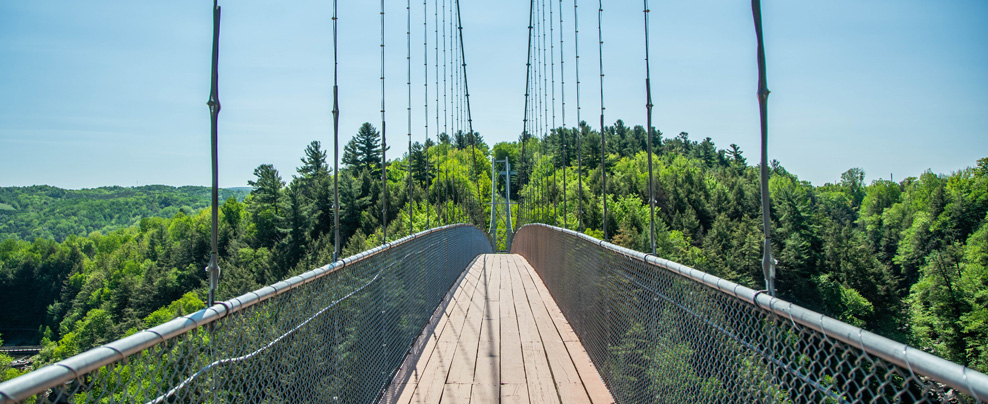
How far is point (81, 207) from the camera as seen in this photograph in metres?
129

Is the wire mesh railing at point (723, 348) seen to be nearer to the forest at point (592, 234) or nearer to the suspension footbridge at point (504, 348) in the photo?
the suspension footbridge at point (504, 348)

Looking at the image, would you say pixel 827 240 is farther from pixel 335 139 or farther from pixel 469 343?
pixel 335 139

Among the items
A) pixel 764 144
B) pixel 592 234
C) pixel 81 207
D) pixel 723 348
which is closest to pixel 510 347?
pixel 723 348

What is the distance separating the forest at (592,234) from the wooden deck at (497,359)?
57.1ft

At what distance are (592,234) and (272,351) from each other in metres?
33.1

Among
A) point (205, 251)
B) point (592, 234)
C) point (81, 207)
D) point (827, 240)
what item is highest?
point (81, 207)

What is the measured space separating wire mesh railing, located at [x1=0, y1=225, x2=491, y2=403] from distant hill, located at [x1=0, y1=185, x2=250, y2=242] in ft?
387

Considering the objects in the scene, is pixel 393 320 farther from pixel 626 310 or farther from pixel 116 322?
pixel 116 322

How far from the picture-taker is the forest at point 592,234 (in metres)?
36.6

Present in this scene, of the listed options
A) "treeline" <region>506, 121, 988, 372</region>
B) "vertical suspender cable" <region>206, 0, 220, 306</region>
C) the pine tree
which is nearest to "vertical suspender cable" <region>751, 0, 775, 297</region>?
"vertical suspender cable" <region>206, 0, 220, 306</region>

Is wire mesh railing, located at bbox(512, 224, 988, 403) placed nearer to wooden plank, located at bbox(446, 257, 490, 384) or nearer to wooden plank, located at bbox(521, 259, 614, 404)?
wooden plank, located at bbox(521, 259, 614, 404)

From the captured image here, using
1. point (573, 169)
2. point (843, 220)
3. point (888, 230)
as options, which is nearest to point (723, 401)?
point (573, 169)

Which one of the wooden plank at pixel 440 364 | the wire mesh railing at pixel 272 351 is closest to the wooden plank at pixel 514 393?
the wooden plank at pixel 440 364

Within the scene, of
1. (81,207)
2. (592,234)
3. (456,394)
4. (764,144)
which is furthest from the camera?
(81,207)
